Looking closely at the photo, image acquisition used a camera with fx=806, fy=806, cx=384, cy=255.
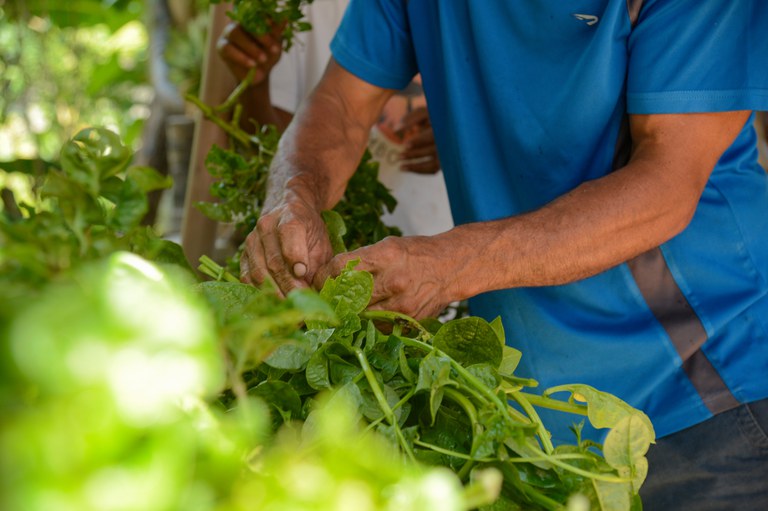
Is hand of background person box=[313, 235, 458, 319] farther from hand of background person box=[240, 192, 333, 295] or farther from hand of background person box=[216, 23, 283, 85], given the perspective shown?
hand of background person box=[216, 23, 283, 85]

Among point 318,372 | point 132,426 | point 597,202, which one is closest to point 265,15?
point 597,202

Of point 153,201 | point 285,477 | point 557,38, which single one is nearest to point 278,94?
point 557,38

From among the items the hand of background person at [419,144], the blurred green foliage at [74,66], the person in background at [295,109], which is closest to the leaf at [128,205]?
the person in background at [295,109]

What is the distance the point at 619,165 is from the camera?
1183 mm

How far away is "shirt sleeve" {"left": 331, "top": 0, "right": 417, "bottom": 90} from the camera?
1399 mm

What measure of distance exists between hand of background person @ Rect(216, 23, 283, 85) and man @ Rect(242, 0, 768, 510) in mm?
320

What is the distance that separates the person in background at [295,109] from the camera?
5.54ft

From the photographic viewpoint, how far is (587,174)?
4.00ft

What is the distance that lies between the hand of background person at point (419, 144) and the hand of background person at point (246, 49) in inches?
16.0

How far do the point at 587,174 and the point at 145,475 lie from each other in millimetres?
1011

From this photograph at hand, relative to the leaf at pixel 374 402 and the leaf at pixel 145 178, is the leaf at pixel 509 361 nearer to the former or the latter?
the leaf at pixel 374 402

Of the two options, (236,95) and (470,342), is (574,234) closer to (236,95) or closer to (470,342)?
(470,342)

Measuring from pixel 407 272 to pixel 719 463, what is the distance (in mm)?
583

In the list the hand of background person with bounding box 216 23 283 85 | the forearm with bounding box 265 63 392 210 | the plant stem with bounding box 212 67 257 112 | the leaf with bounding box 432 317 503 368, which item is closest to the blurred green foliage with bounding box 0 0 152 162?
the hand of background person with bounding box 216 23 283 85
